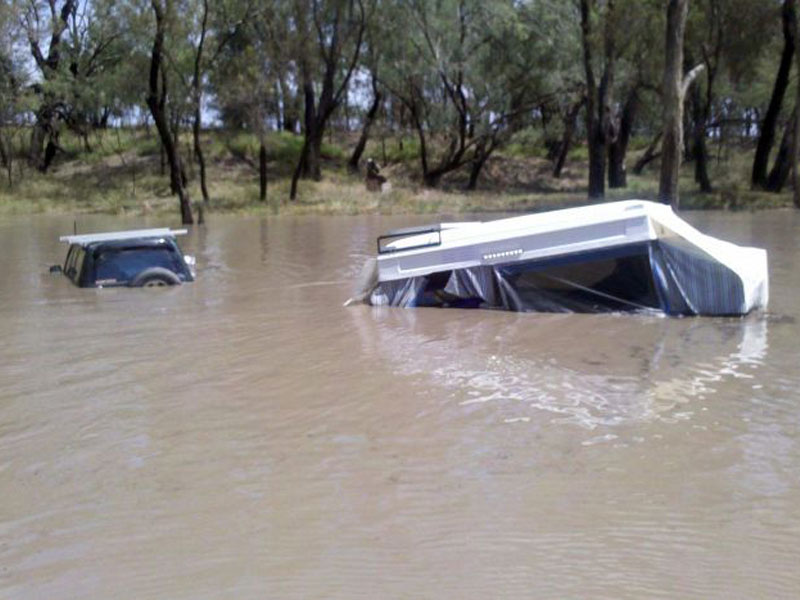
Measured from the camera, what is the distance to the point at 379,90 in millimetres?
49812

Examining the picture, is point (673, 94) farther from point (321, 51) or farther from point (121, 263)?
point (321, 51)

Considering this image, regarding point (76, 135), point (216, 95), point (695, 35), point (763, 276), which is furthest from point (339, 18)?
point (763, 276)

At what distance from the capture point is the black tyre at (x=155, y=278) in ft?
48.9

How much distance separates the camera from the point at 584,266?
38.0 feet

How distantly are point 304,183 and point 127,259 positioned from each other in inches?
1170

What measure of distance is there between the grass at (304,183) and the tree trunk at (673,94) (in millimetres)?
9692

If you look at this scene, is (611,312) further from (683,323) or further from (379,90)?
(379,90)

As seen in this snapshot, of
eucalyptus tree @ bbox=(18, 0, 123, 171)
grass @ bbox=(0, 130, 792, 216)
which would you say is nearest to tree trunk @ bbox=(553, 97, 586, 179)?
grass @ bbox=(0, 130, 792, 216)

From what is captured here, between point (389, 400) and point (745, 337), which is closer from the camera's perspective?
point (389, 400)

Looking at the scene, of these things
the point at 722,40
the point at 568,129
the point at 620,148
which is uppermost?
the point at 722,40

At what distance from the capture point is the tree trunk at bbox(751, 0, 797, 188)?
35325 millimetres

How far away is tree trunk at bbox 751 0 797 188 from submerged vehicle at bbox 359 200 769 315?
→ 2545 centimetres

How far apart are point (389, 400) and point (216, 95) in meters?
35.9

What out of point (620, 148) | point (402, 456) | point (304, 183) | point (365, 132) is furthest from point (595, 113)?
point (402, 456)
